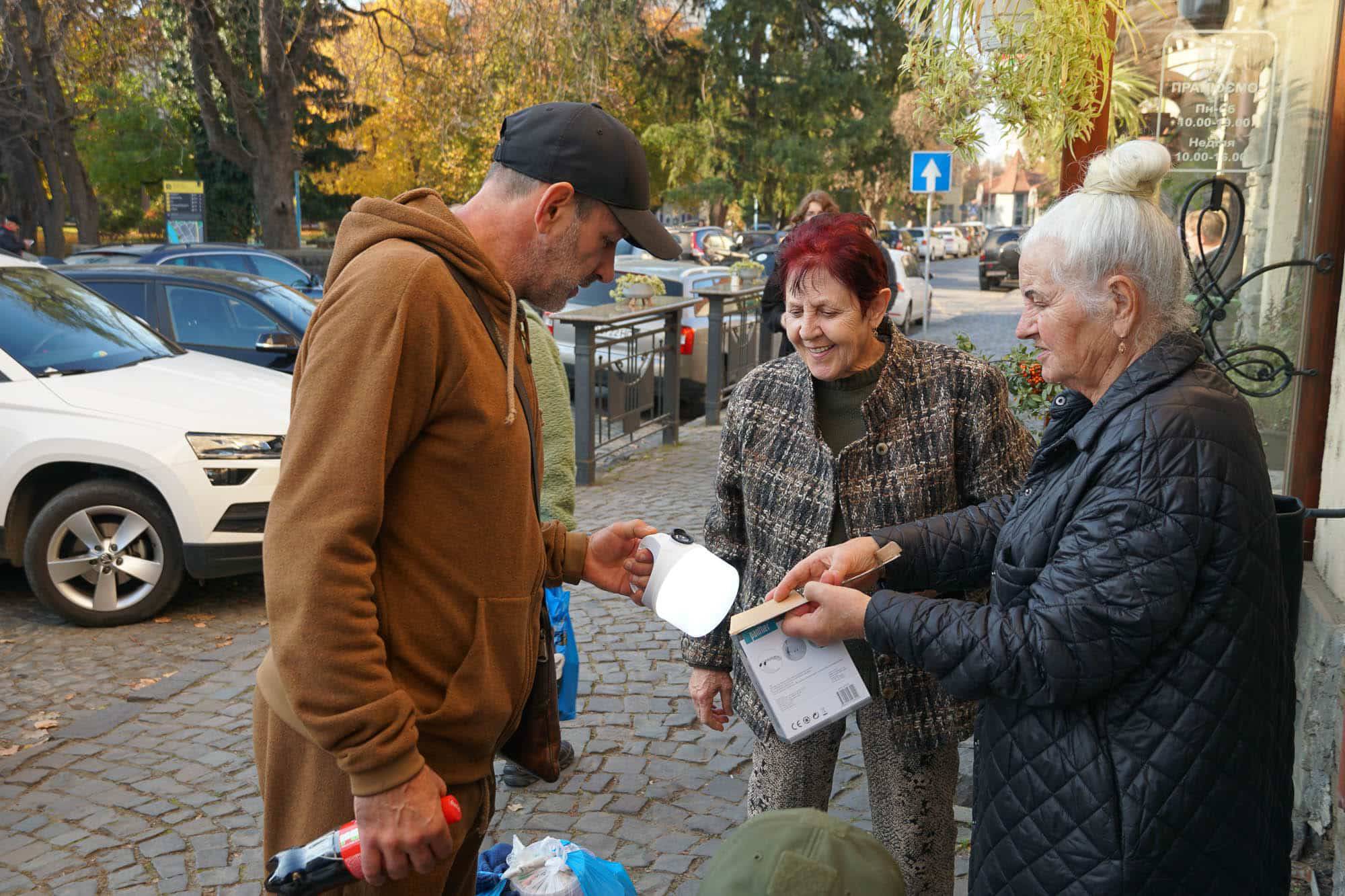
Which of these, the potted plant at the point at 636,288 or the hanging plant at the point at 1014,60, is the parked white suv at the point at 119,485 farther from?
the potted plant at the point at 636,288

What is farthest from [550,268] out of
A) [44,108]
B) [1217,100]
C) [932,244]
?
[932,244]

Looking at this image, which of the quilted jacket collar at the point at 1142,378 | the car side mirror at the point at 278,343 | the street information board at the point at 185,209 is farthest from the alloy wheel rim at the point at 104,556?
the street information board at the point at 185,209

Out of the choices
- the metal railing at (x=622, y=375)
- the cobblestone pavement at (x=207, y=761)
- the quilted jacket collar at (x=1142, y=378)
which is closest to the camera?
the quilted jacket collar at (x=1142, y=378)

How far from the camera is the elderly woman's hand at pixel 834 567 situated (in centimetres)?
229

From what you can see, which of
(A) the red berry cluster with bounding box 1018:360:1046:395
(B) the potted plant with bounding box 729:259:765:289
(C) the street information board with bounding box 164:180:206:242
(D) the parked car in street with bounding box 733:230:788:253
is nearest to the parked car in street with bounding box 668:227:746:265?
(D) the parked car in street with bounding box 733:230:788:253

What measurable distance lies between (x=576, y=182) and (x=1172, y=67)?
4.06 metres

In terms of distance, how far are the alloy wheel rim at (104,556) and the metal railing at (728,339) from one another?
256 inches

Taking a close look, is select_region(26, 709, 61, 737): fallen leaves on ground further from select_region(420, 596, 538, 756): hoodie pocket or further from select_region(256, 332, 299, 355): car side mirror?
select_region(420, 596, 538, 756): hoodie pocket

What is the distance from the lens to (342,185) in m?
36.3

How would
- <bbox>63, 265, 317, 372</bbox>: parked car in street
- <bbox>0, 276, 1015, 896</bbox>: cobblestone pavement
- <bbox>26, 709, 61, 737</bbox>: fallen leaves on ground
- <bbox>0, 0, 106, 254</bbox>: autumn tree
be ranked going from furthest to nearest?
<bbox>0, 0, 106, 254</bbox>: autumn tree, <bbox>63, 265, 317, 372</bbox>: parked car in street, <bbox>26, 709, 61, 737</bbox>: fallen leaves on ground, <bbox>0, 276, 1015, 896</bbox>: cobblestone pavement

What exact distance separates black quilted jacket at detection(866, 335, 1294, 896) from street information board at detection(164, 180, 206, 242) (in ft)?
81.7

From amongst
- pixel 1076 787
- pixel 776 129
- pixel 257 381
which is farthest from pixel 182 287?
pixel 776 129

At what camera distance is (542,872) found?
2.35m

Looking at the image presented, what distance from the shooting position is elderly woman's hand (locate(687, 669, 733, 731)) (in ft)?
9.28
